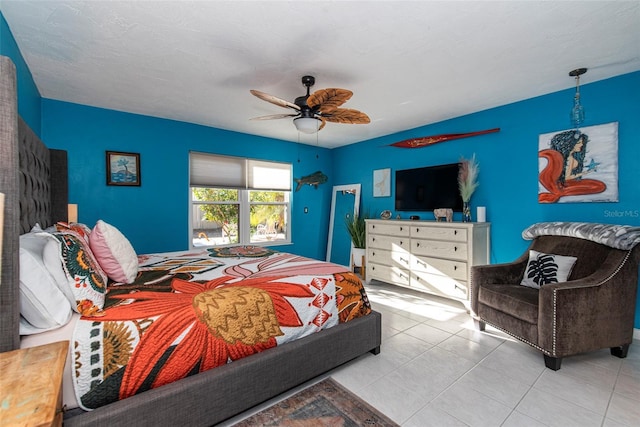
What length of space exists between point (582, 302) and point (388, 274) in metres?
2.34

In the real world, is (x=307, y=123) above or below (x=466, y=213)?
above

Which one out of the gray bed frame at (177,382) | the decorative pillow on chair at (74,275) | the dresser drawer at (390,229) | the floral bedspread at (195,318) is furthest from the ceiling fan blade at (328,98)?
the dresser drawer at (390,229)

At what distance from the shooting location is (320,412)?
1717 millimetres

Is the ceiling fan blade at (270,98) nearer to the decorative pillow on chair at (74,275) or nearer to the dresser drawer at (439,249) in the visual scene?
the decorative pillow on chair at (74,275)

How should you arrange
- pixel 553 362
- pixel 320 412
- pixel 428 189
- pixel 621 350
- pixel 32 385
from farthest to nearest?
1. pixel 428 189
2. pixel 621 350
3. pixel 553 362
4. pixel 320 412
5. pixel 32 385

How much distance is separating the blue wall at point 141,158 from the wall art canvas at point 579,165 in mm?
3825

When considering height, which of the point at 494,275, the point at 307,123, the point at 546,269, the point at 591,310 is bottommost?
the point at 591,310

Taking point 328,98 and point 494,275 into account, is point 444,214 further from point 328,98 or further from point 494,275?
point 328,98

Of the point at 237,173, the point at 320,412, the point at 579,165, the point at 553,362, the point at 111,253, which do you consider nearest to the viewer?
the point at 320,412

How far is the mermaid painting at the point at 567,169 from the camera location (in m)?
2.91

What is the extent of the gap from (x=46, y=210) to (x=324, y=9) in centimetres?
290

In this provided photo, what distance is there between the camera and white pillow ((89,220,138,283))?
1837 millimetres

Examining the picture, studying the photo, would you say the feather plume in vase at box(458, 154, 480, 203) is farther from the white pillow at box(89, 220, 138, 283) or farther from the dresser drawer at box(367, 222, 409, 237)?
the white pillow at box(89, 220, 138, 283)

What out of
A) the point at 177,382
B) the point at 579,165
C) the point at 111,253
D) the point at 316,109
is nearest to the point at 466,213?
the point at 579,165
